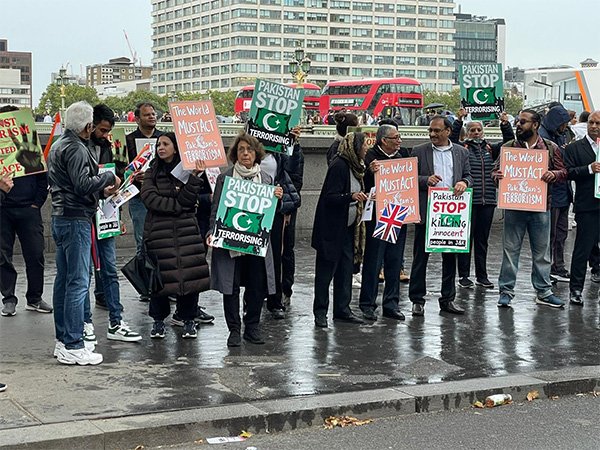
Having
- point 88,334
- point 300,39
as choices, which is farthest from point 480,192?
point 300,39

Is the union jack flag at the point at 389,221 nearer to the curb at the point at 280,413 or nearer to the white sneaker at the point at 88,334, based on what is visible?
the curb at the point at 280,413

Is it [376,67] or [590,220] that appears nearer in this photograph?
[590,220]

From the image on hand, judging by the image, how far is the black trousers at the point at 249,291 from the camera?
28.3 feet

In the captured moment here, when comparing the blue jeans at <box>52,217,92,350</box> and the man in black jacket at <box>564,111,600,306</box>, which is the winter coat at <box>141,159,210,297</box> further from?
the man in black jacket at <box>564,111,600,306</box>

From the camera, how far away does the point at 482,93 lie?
1157cm

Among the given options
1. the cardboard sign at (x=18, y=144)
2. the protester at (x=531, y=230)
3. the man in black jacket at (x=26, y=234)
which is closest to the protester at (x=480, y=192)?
the protester at (x=531, y=230)

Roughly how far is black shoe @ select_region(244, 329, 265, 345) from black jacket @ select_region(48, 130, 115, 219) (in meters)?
1.80

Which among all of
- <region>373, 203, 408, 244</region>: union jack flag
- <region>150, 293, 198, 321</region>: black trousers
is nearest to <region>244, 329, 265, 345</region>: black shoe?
<region>150, 293, 198, 321</region>: black trousers

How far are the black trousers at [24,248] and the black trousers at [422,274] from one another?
3728 mm

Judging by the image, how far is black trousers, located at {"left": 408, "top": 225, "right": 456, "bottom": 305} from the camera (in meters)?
10.2

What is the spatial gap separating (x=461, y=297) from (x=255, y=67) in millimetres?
161193

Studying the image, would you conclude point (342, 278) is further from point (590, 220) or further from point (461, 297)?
point (590, 220)

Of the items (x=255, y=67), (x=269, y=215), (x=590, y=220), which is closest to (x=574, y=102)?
(x=590, y=220)

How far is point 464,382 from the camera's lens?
7496mm
